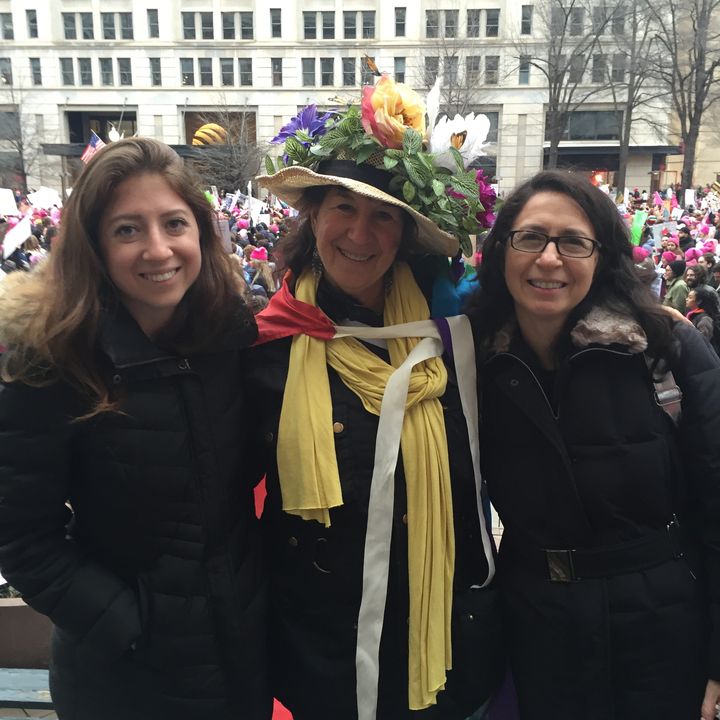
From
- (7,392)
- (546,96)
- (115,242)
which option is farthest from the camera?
(546,96)

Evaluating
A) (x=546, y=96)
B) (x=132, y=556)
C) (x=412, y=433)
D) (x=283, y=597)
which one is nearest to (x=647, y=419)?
(x=412, y=433)

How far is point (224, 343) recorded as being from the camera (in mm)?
1940

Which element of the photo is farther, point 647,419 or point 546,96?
point 546,96

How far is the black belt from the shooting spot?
192 cm

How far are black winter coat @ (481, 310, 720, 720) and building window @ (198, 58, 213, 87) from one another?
49.1 m

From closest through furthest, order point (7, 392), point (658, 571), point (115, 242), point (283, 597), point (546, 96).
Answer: point (7, 392)
point (115, 242)
point (658, 571)
point (283, 597)
point (546, 96)

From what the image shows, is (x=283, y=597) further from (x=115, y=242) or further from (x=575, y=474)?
(x=115, y=242)

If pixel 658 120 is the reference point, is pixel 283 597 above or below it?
below

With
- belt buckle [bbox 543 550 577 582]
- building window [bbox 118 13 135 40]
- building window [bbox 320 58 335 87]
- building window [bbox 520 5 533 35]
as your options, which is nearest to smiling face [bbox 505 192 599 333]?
belt buckle [bbox 543 550 577 582]

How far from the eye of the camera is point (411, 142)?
2055 millimetres

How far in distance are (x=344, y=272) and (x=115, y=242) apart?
0.70 meters

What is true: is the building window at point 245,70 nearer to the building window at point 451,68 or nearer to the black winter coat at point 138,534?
the building window at point 451,68

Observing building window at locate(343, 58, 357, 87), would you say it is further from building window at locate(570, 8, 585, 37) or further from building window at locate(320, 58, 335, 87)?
building window at locate(570, 8, 585, 37)

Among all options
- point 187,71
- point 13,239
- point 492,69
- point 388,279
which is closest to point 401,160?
point 388,279
